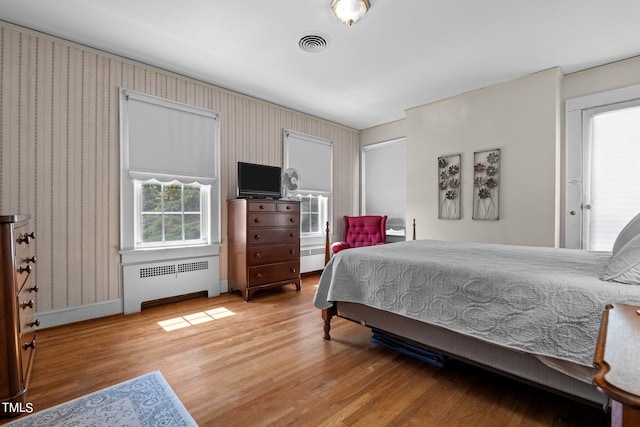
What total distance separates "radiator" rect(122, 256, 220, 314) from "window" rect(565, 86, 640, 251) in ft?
14.1

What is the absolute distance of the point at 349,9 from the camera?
2.29 meters

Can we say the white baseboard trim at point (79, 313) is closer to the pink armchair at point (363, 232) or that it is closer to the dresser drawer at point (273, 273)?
the dresser drawer at point (273, 273)

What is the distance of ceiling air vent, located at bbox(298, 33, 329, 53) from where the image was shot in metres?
2.73

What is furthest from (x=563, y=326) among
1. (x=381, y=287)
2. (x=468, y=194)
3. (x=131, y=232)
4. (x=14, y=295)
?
(x=131, y=232)

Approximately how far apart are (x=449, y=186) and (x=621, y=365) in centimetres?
392

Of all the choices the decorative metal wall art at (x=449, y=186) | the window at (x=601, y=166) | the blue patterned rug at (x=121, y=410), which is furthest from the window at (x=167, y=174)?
the window at (x=601, y=166)

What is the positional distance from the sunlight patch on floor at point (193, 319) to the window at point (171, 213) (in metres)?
0.93

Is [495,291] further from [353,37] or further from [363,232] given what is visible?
[363,232]

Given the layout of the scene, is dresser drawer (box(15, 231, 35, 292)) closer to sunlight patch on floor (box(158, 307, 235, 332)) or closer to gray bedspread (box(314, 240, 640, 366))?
sunlight patch on floor (box(158, 307, 235, 332))

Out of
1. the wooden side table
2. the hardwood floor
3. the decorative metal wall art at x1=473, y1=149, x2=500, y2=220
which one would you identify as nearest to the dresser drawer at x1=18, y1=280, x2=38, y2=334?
the hardwood floor

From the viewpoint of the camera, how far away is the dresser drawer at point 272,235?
3.67 meters

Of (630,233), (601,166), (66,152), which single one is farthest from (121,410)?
(601,166)

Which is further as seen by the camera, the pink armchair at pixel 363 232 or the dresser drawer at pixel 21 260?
the pink armchair at pixel 363 232

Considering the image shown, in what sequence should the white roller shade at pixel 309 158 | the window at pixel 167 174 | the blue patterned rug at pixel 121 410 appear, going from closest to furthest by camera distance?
the blue patterned rug at pixel 121 410
the window at pixel 167 174
the white roller shade at pixel 309 158
